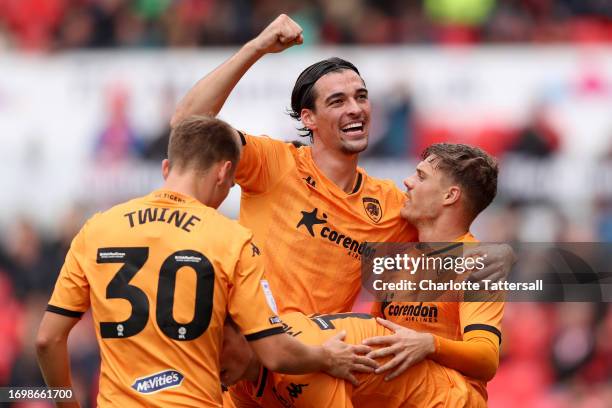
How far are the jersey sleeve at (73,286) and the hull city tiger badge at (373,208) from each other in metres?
1.95

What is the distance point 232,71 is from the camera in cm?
663

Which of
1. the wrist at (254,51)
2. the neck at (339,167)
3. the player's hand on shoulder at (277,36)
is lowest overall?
the neck at (339,167)

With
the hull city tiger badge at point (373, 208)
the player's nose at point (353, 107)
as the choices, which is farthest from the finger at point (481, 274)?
the player's nose at point (353, 107)

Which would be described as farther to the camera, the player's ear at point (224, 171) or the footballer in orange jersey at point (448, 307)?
the footballer in orange jersey at point (448, 307)

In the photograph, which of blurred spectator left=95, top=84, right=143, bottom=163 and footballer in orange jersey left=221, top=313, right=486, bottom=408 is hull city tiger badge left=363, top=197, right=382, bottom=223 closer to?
A: footballer in orange jersey left=221, top=313, right=486, bottom=408

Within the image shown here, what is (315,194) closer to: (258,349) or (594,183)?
(258,349)

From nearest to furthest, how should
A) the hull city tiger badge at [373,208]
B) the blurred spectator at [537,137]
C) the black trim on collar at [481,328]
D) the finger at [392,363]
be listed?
the finger at [392,363], the black trim on collar at [481,328], the hull city tiger badge at [373,208], the blurred spectator at [537,137]

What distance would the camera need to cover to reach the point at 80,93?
14.6 m

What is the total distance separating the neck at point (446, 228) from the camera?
689 cm

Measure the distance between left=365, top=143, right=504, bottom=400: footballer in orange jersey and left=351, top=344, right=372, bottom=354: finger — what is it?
0.04 meters

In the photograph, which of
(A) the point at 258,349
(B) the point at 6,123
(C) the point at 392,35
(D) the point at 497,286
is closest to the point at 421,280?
(D) the point at 497,286

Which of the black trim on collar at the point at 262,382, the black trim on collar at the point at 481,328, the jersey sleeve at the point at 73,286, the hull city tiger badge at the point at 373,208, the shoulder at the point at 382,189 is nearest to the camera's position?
the jersey sleeve at the point at 73,286

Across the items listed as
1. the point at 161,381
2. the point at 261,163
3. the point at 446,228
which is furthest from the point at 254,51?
the point at 161,381

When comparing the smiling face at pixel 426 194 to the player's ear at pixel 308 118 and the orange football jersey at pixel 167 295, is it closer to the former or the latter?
the player's ear at pixel 308 118
